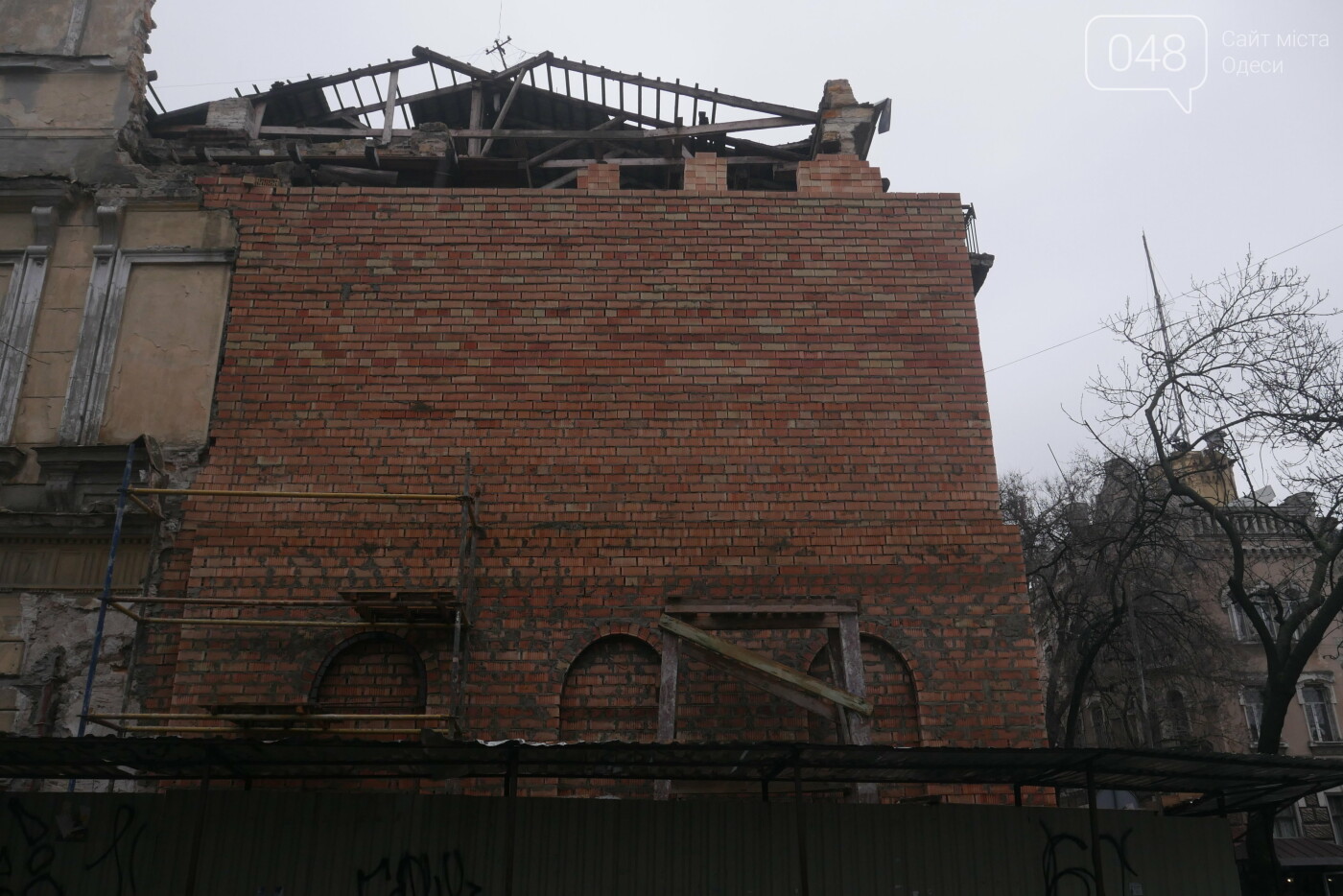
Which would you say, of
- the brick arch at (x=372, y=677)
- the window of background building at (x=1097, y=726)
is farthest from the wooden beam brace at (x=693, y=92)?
the window of background building at (x=1097, y=726)

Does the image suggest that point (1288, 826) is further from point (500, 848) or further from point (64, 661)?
point (64, 661)

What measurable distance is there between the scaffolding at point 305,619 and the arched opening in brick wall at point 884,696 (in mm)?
2659

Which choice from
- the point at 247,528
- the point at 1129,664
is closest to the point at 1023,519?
the point at 1129,664

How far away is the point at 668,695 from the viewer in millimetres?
7051

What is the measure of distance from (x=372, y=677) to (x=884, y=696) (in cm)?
387

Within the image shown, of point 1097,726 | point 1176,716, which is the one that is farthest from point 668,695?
point 1097,726

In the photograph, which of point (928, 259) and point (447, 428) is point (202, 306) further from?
point (928, 259)

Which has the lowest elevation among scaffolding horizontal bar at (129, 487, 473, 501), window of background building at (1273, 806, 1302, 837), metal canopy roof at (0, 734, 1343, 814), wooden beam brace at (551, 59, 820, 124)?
metal canopy roof at (0, 734, 1343, 814)

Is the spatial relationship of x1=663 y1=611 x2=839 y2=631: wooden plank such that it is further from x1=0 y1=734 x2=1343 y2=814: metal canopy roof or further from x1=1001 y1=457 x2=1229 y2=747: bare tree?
x1=1001 y1=457 x2=1229 y2=747: bare tree

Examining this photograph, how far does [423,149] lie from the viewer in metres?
10.2

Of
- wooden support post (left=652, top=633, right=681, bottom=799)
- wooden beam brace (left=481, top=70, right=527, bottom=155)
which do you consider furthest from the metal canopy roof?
wooden beam brace (left=481, top=70, right=527, bottom=155)

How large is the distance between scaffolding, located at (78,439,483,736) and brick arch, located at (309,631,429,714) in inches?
4.6

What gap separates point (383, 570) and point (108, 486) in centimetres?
247

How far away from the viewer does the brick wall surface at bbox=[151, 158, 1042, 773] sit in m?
7.68
